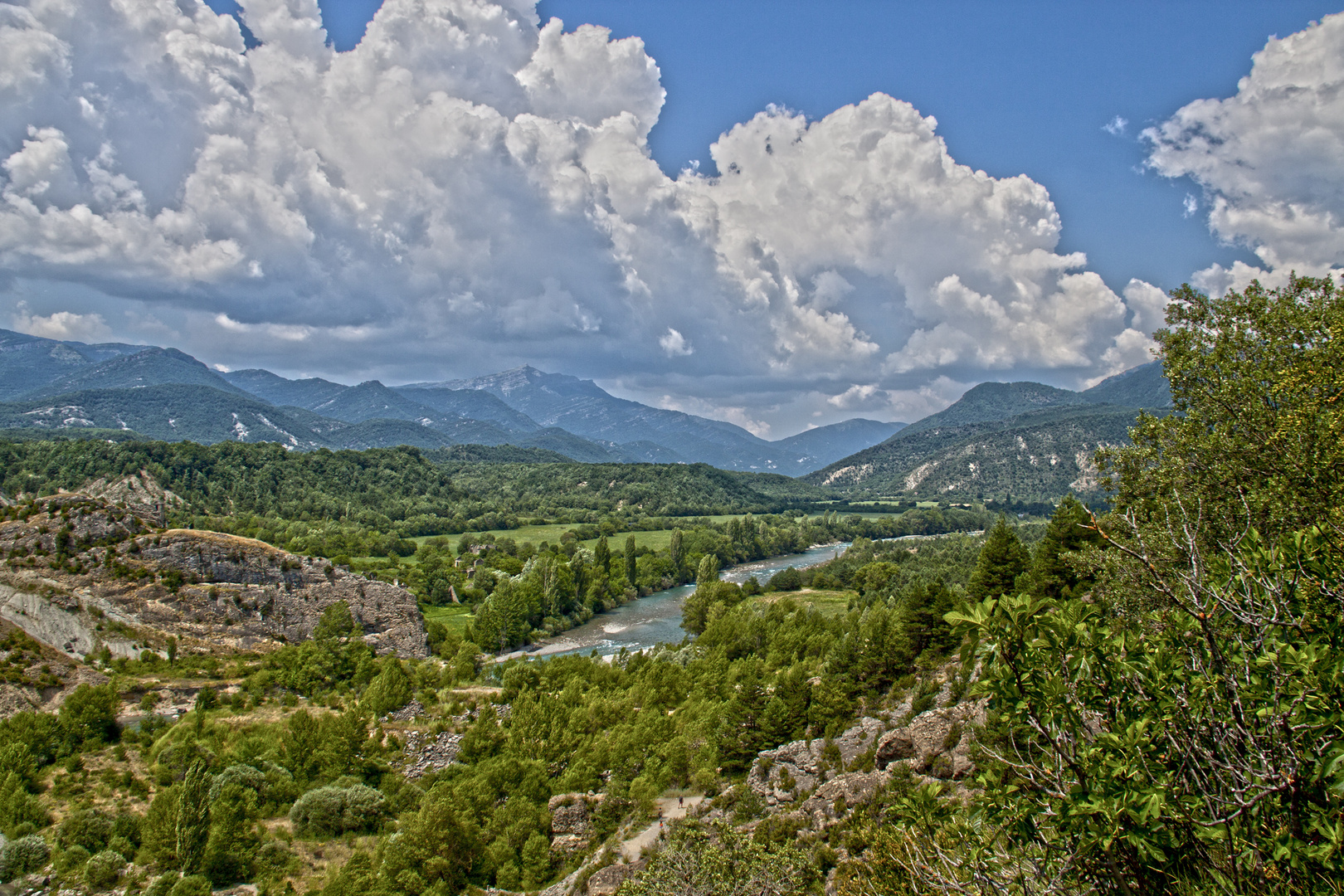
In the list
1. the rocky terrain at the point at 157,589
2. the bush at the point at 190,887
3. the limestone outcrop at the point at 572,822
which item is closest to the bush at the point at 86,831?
the bush at the point at 190,887

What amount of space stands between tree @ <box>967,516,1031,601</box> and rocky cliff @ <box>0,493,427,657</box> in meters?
51.8

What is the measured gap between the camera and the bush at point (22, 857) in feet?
82.7

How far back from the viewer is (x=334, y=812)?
103 ft

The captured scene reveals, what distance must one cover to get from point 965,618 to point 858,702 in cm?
3430

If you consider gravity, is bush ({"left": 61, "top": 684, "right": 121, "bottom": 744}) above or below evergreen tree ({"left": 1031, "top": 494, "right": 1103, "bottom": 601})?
below

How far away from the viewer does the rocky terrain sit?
157 feet

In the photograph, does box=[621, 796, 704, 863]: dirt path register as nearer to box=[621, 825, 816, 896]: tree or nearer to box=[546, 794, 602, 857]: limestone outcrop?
box=[546, 794, 602, 857]: limestone outcrop

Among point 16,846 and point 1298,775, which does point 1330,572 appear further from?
point 16,846

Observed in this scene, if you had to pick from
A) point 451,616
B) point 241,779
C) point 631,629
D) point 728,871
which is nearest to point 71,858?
point 241,779

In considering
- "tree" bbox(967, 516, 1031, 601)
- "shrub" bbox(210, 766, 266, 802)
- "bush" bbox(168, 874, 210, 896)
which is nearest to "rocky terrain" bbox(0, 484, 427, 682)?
"shrub" bbox(210, 766, 266, 802)

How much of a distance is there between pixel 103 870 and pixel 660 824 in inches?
884

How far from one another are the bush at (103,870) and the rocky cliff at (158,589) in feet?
94.1

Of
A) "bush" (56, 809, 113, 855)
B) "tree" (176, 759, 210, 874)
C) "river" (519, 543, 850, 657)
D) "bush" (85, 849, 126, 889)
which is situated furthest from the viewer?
"river" (519, 543, 850, 657)

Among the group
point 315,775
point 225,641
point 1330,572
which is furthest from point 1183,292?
point 225,641
